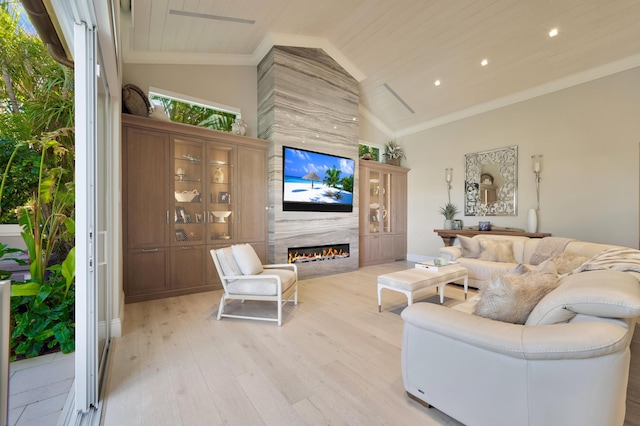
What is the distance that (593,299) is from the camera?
1.18 meters

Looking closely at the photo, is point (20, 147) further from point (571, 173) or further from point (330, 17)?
point (571, 173)

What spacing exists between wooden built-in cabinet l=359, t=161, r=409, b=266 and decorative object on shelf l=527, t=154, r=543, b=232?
2632 mm

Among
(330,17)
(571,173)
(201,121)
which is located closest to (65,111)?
(201,121)

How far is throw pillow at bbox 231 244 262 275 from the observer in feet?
10.3

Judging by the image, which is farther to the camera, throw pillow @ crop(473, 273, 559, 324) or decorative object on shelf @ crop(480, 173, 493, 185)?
decorative object on shelf @ crop(480, 173, 493, 185)

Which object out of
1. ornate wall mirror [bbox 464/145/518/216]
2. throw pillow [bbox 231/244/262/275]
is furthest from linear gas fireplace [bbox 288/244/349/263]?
ornate wall mirror [bbox 464/145/518/216]

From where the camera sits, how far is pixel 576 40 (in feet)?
13.1

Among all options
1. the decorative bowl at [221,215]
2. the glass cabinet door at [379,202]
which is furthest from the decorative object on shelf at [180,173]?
the glass cabinet door at [379,202]

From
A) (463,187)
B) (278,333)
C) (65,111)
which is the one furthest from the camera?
(463,187)

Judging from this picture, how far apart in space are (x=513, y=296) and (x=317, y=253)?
3.73m

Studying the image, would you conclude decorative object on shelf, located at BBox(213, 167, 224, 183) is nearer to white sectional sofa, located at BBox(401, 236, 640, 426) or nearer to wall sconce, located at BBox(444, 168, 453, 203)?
white sectional sofa, located at BBox(401, 236, 640, 426)

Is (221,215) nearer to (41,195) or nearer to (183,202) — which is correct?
(183,202)

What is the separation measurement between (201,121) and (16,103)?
9.15 ft

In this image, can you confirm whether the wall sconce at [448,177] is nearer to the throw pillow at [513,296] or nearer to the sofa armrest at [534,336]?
the throw pillow at [513,296]
